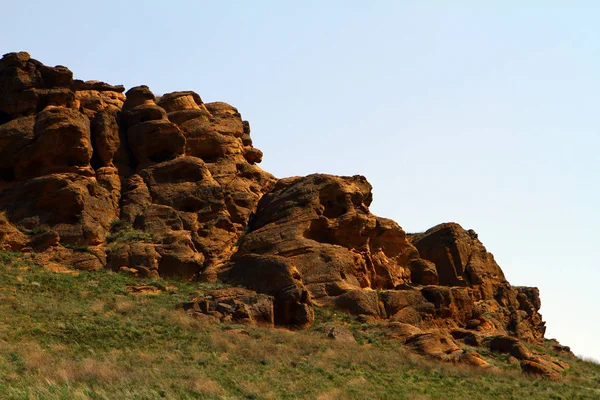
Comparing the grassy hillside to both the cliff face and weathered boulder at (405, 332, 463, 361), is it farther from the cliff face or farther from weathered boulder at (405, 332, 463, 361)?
the cliff face

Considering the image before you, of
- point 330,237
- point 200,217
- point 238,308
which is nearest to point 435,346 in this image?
point 238,308

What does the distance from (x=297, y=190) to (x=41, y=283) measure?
601 inches

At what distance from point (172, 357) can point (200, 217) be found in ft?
52.9

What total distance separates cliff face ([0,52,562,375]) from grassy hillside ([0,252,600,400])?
5.67ft

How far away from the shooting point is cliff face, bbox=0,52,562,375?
40.8m

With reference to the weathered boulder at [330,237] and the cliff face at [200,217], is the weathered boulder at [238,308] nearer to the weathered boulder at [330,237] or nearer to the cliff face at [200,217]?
the cliff face at [200,217]

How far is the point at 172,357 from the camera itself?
29.8 metres

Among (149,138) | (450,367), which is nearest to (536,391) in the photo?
(450,367)

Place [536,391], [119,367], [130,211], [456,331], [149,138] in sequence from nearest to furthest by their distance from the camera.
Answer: [119,367] < [536,391] < [456,331] < [130,211] < [149,138]

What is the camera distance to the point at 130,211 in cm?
4462

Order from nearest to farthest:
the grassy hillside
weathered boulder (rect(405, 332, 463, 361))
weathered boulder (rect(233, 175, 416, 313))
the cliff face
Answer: the grassy hillside < weathered boulder (rect(405, 332, 463, 361)) < the cliff face < weathered boulder (rect(233, 175, 416, 313))

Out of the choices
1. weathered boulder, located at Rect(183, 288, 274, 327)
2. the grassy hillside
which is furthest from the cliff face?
the grassy hillside

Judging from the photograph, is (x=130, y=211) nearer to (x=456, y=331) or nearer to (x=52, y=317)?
(x=52, y=317)

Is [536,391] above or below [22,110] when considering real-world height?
below
